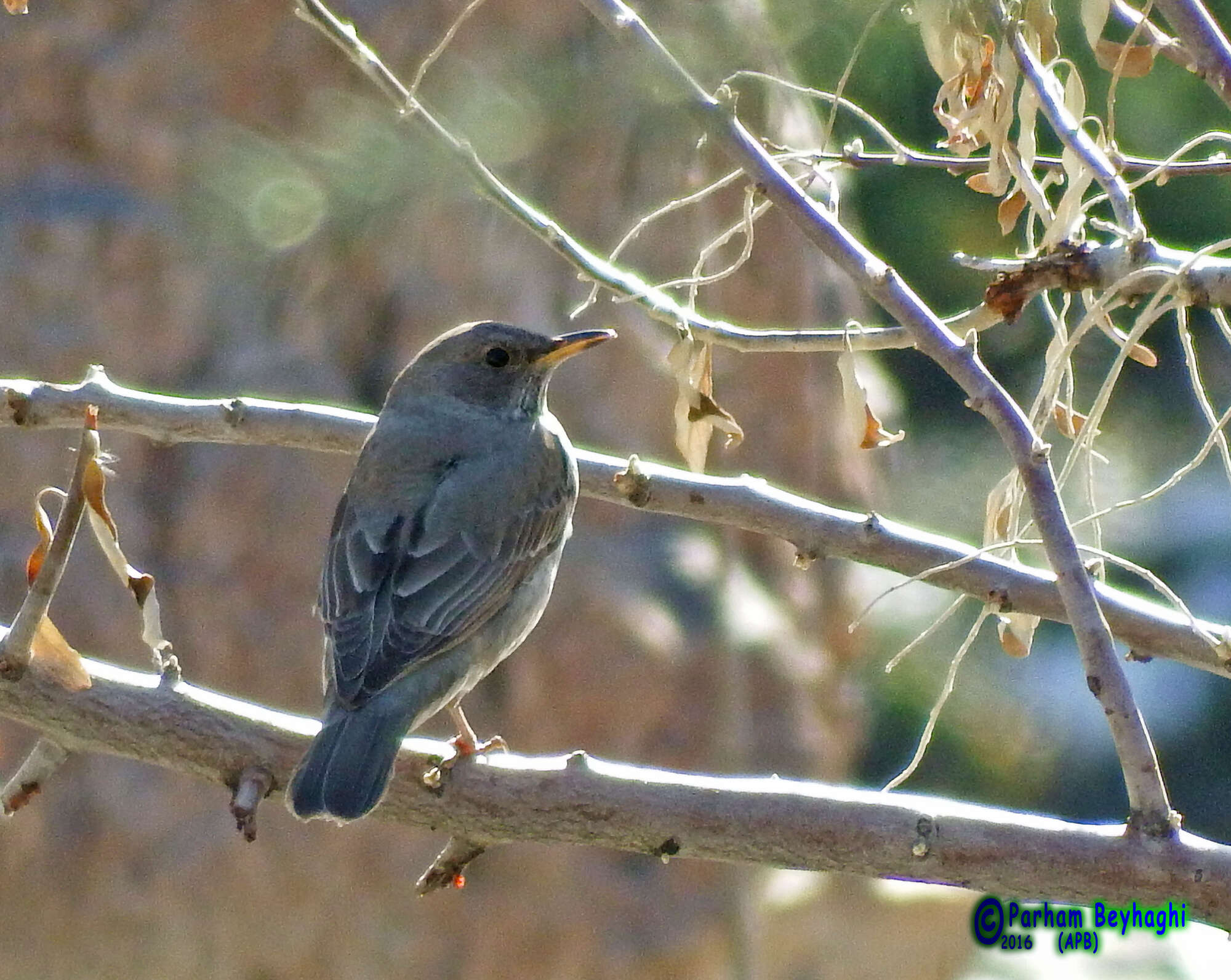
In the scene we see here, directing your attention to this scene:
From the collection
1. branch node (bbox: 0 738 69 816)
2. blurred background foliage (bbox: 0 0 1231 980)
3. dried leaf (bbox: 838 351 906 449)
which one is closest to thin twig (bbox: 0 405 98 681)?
branch node (bbox: 0 738 69 816)

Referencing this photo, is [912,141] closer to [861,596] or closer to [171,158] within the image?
[861,596]

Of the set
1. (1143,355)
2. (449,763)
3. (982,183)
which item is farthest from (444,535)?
(1143,355)

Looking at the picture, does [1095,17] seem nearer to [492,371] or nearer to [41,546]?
[41,546]

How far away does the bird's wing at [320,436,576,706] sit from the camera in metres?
3.66

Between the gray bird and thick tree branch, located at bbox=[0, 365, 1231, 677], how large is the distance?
329 millimetres

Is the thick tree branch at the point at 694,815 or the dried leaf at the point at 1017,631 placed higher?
the dried leaf at the point at 1017,631

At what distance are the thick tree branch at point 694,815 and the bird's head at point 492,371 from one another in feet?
5.99

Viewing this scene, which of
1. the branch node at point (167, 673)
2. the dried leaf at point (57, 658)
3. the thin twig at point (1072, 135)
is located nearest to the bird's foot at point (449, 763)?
the branch node at point (167, 673)

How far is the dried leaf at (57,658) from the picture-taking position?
2.70m

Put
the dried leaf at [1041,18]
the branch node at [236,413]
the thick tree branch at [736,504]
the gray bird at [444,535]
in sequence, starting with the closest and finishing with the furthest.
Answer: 1. the dried leaf at [1041,18]
2. the thick tree branch at [736,504]
3. the branch node at [236,413]
4. the gray bird at [444,535]

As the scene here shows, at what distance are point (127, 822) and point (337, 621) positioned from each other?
2491 millimetres

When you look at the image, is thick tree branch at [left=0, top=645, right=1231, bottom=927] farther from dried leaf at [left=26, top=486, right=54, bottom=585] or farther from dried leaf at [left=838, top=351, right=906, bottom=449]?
dried leaf at [left=838, top=351, right=906, bottom=449]

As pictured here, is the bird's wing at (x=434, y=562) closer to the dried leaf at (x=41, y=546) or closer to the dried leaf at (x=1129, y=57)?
the dried leaf at (x=41, y=546)

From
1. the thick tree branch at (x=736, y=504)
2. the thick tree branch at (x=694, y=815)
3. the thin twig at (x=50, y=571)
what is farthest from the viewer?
the thick tree branch at (x=736, y=504)
